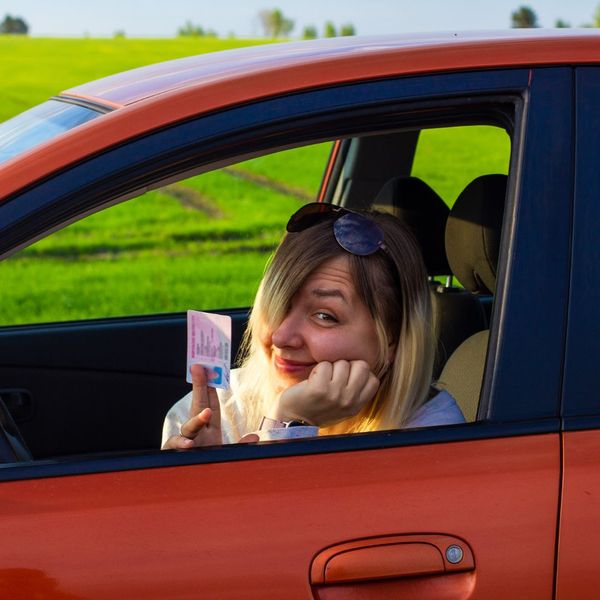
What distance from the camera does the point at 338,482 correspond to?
1732 mm

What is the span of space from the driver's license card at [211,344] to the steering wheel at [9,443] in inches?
11.7

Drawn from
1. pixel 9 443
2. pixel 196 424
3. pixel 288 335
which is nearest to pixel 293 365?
pixel 288 335

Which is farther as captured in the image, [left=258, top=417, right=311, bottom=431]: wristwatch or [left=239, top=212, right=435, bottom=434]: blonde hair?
[left=239, top=212, right=435, bottom=434]: blonde hair

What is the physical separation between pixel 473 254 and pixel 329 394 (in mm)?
711

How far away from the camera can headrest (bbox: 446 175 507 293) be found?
2490 mm

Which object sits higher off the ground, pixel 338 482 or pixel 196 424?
pixel 196 424

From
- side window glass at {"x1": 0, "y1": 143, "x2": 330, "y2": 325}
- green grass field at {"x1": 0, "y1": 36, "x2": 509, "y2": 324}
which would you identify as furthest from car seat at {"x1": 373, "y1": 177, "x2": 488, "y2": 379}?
side window glass at {"x1": 0, "y1": 143, "x2": 330, "y2": 325}

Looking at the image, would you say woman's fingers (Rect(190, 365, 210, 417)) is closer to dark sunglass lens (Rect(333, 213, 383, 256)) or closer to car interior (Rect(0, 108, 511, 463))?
dark sunglass lens (Rect(333, 213, 383, 256))

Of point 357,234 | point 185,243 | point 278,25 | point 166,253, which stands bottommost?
point 357,234

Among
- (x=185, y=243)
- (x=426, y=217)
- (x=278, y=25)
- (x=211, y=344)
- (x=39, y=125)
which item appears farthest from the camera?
(x=278, y=25)

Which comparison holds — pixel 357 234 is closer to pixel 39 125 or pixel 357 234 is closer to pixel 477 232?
pixel 477 232

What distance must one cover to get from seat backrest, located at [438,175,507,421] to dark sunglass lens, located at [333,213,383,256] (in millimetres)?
338

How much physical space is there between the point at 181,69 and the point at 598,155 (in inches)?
30.0

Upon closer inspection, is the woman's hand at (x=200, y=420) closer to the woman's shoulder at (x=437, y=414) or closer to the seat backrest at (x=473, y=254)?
the woman's shoulder at (x=437, y=414)
